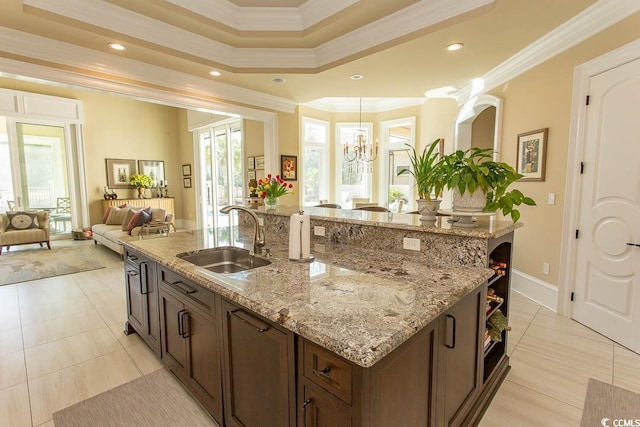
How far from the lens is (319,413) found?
A: 110 cm

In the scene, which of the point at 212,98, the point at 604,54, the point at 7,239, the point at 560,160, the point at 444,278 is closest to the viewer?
the point at 444,278

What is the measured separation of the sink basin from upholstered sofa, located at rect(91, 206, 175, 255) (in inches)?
139

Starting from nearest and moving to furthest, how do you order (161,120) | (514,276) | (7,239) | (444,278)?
(444,278) → (514,276) → (7,239) → (161,120)

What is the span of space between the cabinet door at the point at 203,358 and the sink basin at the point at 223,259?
47 centimetres

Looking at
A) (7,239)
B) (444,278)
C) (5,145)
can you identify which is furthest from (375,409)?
(5,145)

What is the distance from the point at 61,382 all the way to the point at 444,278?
270cm

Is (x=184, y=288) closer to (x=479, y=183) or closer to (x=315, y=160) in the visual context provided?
(x=479, y=183)

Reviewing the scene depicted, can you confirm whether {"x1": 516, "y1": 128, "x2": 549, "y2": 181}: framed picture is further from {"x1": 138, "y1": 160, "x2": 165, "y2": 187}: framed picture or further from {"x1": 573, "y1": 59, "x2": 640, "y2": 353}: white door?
{"x1": 138, "y1": 160, "x2": 165, "y2": 187}: framed picture

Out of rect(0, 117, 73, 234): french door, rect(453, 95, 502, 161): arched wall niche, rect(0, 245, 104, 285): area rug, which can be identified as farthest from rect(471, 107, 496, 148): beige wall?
rect(0, 117, 73, 234): french door

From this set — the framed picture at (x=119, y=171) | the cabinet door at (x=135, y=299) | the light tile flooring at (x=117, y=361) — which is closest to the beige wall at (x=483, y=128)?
the light tile flooring at (x=117, y=361)

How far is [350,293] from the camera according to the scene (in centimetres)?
135

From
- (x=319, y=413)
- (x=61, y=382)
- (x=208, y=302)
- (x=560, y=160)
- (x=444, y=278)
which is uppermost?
(x=560, y=160)

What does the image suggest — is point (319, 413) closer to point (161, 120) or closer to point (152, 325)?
point (152, 325)

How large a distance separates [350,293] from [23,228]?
24.4 feet
